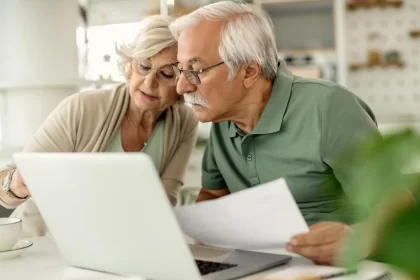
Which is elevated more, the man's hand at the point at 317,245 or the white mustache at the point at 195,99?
the white mustache at the point at 195,99

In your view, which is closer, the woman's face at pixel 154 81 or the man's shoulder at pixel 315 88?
the man's shoulder at pixel 315 88

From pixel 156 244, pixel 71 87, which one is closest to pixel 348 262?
pixel 156 244

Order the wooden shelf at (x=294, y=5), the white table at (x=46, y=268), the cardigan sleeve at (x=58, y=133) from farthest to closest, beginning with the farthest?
1. the wooden shelf at (x=294, y=5)
2. the cardigan sleeve at (x=58, y=133)
3. the white table at (x=46, y=268)

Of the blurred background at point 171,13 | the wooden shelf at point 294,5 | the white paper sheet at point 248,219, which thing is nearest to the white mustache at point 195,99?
the white paper sheet at point 248,219

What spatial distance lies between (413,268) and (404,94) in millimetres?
4007

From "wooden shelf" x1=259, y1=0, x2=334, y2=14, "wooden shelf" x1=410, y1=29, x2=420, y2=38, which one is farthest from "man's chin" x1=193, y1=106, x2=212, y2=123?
"wooden shelf" x1=410, y1=29, x2=420, y2=38

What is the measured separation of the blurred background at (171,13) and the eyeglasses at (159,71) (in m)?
0.86

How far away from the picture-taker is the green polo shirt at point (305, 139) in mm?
1336

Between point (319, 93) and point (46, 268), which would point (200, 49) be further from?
point (46, 268)

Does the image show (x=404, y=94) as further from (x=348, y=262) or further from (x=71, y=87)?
(x=348, y=262)

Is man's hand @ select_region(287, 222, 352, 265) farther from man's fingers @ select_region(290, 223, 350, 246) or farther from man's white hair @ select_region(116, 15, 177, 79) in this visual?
man's white hair @ select_region(116, 15, 177, 79)

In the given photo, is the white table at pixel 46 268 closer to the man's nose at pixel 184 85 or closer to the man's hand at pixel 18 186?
the man's hand at pixel 18 186

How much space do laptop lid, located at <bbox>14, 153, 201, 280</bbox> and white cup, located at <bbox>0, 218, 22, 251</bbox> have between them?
15 centimetres

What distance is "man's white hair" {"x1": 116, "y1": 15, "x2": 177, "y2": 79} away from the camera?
1.51 meters
